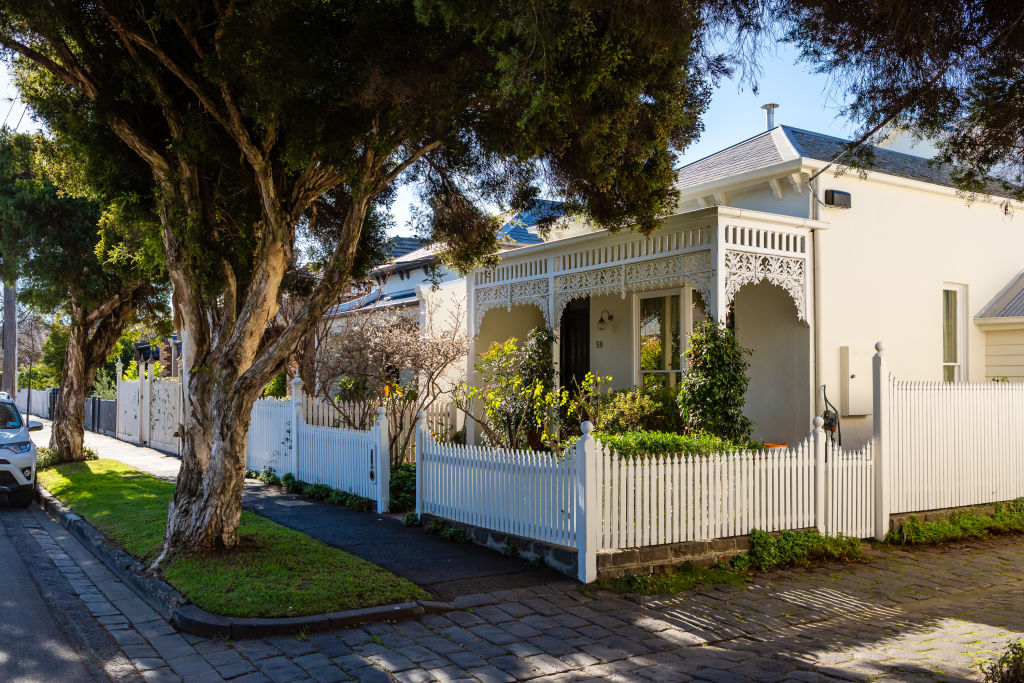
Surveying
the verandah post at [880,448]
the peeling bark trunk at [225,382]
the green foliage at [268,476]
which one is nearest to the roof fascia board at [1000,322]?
the verandah post at [880,448]

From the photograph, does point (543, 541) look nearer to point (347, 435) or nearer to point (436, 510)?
point (436, 510)

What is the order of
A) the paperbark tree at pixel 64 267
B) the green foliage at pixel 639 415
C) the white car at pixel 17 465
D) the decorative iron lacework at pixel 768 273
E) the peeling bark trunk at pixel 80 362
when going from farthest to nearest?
the peeling bark trunk at pixel 80 362 < the paperbark tree at pixel 64 267 < the white car at pixel 17 465 < the green foliage at pixel 639 415 < the decorative iron lacework at pixel 768 273

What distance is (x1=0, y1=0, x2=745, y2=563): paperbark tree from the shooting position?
7.03m

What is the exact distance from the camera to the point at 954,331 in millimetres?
13805

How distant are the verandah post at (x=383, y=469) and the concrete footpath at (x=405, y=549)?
20 cm

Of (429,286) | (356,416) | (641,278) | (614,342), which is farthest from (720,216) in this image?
(429,286)

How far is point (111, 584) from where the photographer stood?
774cm

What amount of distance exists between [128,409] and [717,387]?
18.7 metres

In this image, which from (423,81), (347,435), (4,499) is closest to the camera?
(423,81)

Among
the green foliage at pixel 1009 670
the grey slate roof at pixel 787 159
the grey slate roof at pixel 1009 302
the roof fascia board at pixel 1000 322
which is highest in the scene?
the grey slate roof at pixel 787 159

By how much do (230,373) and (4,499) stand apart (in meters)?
8.45

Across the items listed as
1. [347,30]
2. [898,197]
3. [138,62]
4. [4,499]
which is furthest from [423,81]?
[4,499]

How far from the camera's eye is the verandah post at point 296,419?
13289 mm

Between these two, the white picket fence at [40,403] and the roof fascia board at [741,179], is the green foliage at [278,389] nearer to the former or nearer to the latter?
the roof fascia board at [741,179]
